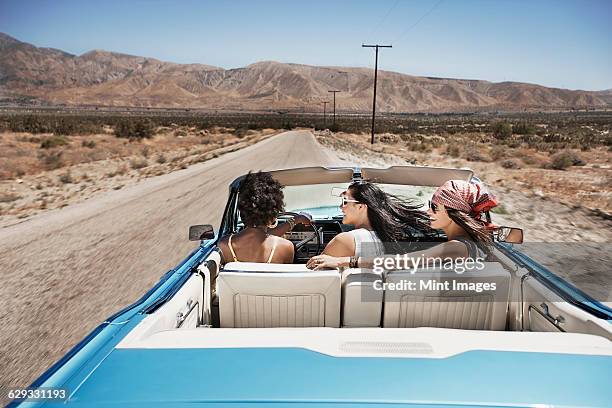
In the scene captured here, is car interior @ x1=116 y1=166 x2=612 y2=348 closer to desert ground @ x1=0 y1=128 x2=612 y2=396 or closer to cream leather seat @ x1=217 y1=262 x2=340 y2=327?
cream leather seat @ x1=217 y1=262 x2=340 y2=327

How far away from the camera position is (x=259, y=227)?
3.28 metres

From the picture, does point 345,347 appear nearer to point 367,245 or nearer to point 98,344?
point 98,344

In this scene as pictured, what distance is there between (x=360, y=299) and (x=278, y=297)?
1.38 ft

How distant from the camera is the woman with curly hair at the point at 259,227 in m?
3.22

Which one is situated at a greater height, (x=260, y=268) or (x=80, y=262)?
(x=260, y=268)

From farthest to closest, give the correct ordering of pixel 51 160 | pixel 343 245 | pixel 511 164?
pixel 51 160
pixel 511 164
pixel 343 245

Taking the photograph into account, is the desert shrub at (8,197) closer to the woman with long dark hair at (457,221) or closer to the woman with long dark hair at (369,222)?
the woman with long dark hair at (369,222)

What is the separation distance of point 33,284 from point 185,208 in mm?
5578

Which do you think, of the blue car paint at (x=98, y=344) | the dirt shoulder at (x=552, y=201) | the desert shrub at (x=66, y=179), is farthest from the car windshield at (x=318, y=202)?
the desert shrub at (x=66, y=179)

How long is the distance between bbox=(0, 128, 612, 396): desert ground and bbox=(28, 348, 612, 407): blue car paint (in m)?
3.03

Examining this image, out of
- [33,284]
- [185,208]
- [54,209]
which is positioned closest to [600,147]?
[185,208]

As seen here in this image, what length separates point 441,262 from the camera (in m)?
2.70

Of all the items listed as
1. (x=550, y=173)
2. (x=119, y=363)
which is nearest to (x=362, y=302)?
(x=119, y=363)

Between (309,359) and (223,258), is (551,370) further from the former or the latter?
(223,258)
